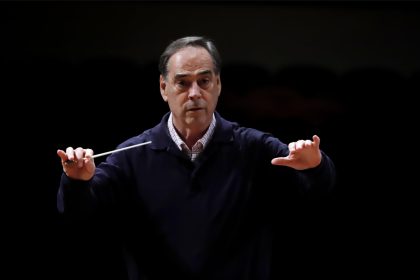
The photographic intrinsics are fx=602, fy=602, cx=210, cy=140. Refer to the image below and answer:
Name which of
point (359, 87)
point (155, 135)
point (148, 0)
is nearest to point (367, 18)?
point (359, 87)

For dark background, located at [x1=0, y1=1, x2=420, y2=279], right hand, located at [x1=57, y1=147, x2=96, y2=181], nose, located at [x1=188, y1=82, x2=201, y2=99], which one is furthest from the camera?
dark background, located at [x1=0, y1=1, x2=420, y2=279]

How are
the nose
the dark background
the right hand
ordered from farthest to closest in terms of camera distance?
the dark background
the nose
the right hand

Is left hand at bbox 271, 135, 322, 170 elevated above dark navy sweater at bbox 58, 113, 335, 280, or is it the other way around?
left hand at bbox 271, 135, 322, 170

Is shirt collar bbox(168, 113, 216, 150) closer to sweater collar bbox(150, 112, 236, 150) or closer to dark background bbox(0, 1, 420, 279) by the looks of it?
sweater collar bbox(150, 112, 236, 150)

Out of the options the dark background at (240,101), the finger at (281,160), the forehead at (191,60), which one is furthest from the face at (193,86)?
the dark background at (240,101)

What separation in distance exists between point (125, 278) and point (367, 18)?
1471mm

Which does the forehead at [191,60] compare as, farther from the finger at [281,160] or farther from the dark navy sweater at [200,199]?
the finger at [281,160]

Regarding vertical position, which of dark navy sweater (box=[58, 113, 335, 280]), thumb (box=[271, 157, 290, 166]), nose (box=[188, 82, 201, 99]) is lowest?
dark navy sweater (box=[58, 113, 335, 280])

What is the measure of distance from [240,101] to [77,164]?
1135 mm

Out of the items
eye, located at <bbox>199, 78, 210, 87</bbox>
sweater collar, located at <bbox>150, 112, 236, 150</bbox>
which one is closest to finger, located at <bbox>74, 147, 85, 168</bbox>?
sweater collar, located at <bbox>150, 112, 236, 150</bbox>

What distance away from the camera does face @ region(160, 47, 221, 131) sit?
1437mm

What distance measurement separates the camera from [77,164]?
1.30 meters

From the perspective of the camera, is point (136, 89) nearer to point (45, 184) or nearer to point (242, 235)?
point (45, 184)

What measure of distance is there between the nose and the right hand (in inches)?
11.0
